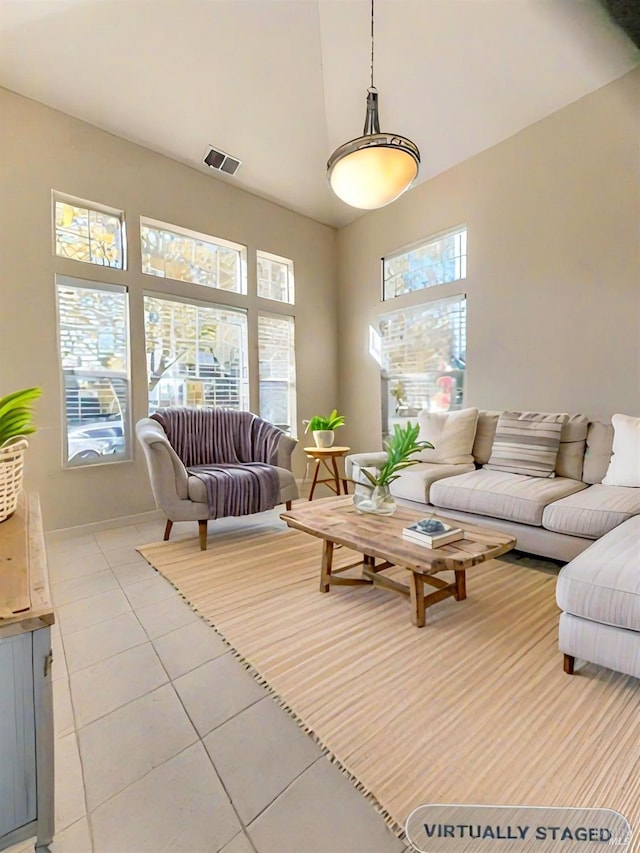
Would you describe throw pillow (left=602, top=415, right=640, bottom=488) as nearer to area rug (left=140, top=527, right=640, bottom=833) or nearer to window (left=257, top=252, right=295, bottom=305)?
area rug (left=140, top=527, right=640, bottom=833)

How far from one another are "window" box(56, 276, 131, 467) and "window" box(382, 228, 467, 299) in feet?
8.76

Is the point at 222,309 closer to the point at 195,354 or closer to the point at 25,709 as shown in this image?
the point at 195,354

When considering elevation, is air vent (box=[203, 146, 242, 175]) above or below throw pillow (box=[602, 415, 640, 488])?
above

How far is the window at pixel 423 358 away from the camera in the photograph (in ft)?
12.3

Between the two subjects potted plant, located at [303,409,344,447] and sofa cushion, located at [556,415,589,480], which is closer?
sofa cushion, located at [556,415,589,480]

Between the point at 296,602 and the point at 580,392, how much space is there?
2.56m

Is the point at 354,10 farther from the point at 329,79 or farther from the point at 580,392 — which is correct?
the point at 580,392

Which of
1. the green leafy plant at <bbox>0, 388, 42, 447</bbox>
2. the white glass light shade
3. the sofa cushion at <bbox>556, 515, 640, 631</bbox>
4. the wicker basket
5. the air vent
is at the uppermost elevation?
the air vent

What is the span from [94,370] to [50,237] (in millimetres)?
988

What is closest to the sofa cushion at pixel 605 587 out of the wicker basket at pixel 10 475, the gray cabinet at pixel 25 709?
the gray cabinet at pixel 25 709

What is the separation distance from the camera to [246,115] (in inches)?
131

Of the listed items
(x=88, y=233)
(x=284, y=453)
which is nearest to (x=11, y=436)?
(x=284, y=453)

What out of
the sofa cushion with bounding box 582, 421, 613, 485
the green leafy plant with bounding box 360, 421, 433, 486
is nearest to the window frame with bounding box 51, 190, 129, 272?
the green leafy plant with bounding box 360, 421, 433, 486

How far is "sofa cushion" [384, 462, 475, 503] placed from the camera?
9.43 ft
